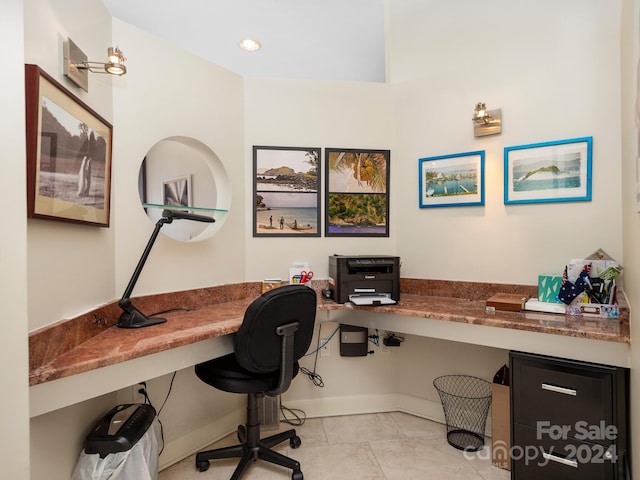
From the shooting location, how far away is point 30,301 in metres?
1.18

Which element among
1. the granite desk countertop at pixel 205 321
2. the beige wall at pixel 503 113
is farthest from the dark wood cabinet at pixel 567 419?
the beige wall at pixel 503 113

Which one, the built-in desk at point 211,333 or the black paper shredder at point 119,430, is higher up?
the built-in desk at point 211,333

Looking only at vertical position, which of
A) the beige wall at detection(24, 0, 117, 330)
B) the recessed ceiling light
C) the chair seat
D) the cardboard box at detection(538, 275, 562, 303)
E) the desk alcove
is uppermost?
the recessed ceiling light

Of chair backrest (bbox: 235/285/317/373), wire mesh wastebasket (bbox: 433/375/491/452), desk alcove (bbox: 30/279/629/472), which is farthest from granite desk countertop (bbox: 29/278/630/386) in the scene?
wire mesh wastebasket (bbox: 433/375/491/452)

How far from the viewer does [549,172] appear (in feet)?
6.73

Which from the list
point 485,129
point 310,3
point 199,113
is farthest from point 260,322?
point 310,3

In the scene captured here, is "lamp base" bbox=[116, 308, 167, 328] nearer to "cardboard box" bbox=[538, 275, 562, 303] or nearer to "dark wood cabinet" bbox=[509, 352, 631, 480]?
"dark wood cabinet" bbox=[509, 352, 631, 480]

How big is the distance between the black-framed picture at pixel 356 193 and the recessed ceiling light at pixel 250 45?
48.2 inches

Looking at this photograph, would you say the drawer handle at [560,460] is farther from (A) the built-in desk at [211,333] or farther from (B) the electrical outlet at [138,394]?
(B) the electrical outlet at [138,394]

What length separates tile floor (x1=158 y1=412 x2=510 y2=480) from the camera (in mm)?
1883

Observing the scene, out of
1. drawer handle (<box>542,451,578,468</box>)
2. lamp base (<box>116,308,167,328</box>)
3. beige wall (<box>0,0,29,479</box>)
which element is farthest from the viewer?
lamp base (<box>116,308,167,328</box>)

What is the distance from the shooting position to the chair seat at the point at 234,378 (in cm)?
168

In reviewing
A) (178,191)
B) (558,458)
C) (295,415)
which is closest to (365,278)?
(295,415)

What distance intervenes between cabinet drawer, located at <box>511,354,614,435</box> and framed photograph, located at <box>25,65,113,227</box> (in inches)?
82.6
